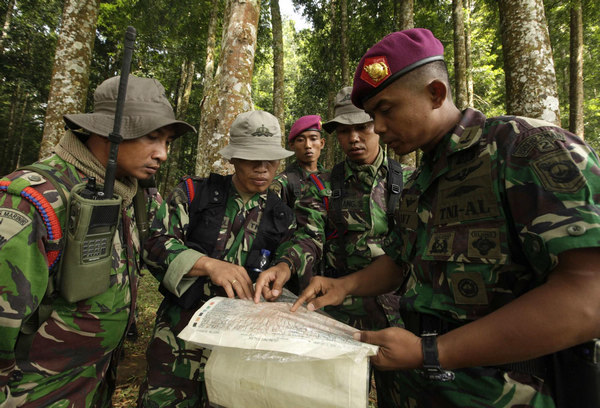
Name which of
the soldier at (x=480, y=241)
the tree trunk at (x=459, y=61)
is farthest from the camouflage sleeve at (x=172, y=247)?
the tree trunk at (x=459, y=61)

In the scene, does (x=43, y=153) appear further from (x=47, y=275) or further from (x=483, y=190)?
(x=483, y=190)

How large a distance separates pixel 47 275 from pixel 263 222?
1218mm

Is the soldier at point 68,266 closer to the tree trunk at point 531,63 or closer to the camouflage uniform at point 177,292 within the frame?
the camouflage uniform at point 177,292

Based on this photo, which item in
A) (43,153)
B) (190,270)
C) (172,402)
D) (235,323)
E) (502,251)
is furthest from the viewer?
(43,153)

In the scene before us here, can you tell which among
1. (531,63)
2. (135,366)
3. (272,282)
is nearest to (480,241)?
(272,282)

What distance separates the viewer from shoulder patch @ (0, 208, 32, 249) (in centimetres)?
117

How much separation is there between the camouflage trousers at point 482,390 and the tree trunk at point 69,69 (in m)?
5.35

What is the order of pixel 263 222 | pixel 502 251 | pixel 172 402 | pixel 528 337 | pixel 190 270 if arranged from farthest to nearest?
pixel 263 222
pixel 172 402
pixel 190 270
pixel 502 251
pixel 528 337

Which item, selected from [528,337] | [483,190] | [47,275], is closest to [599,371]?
[528,337]

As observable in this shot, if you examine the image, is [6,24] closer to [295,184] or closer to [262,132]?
[295,184]

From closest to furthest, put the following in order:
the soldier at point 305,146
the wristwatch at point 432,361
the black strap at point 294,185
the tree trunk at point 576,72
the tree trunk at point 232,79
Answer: the wristwatch at point 432,361 → the tree trunk at point 232,79 → the black strap at point 294,185 → the soldier at point 305,146 → the tree trunk at point 576,72

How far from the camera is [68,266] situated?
1.32 meters

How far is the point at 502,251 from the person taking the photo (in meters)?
1.03

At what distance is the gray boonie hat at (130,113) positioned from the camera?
1558mm
